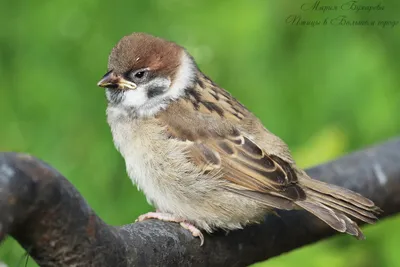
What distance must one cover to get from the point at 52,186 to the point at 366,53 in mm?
2414

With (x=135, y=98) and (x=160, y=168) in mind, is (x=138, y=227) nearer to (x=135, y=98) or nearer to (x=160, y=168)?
(x=160, y=168)

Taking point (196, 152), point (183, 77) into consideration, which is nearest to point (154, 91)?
point (183, 77)

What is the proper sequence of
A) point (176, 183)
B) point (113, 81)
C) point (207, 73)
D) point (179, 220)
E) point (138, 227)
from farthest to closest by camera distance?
point (207, 73)
point (113, 81)
point (176, 183)
point (179, 220)
point (138, 227)

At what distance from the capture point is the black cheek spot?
3361 millimetres

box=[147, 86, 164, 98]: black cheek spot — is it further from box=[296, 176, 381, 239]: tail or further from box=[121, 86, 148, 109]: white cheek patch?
box=[296, 176, 381, 239]: tail

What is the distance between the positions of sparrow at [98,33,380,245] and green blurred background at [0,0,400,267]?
0.37 m

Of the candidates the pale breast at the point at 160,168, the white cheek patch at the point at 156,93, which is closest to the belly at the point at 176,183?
the pale breast at the point at 160,168

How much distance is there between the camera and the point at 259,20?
3826 millimetres

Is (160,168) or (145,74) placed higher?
(145,74)

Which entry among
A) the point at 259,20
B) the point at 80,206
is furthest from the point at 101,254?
the point at 259,20

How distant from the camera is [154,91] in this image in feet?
11.1

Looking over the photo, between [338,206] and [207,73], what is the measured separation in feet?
4.09

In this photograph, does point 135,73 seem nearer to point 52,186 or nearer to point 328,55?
point 328,55

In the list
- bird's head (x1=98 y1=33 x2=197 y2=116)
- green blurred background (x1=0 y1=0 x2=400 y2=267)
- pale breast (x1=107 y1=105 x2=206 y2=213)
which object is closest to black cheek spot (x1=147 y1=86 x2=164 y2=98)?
bird's head (x1=98 y1=33 x2=197 y2=116)
